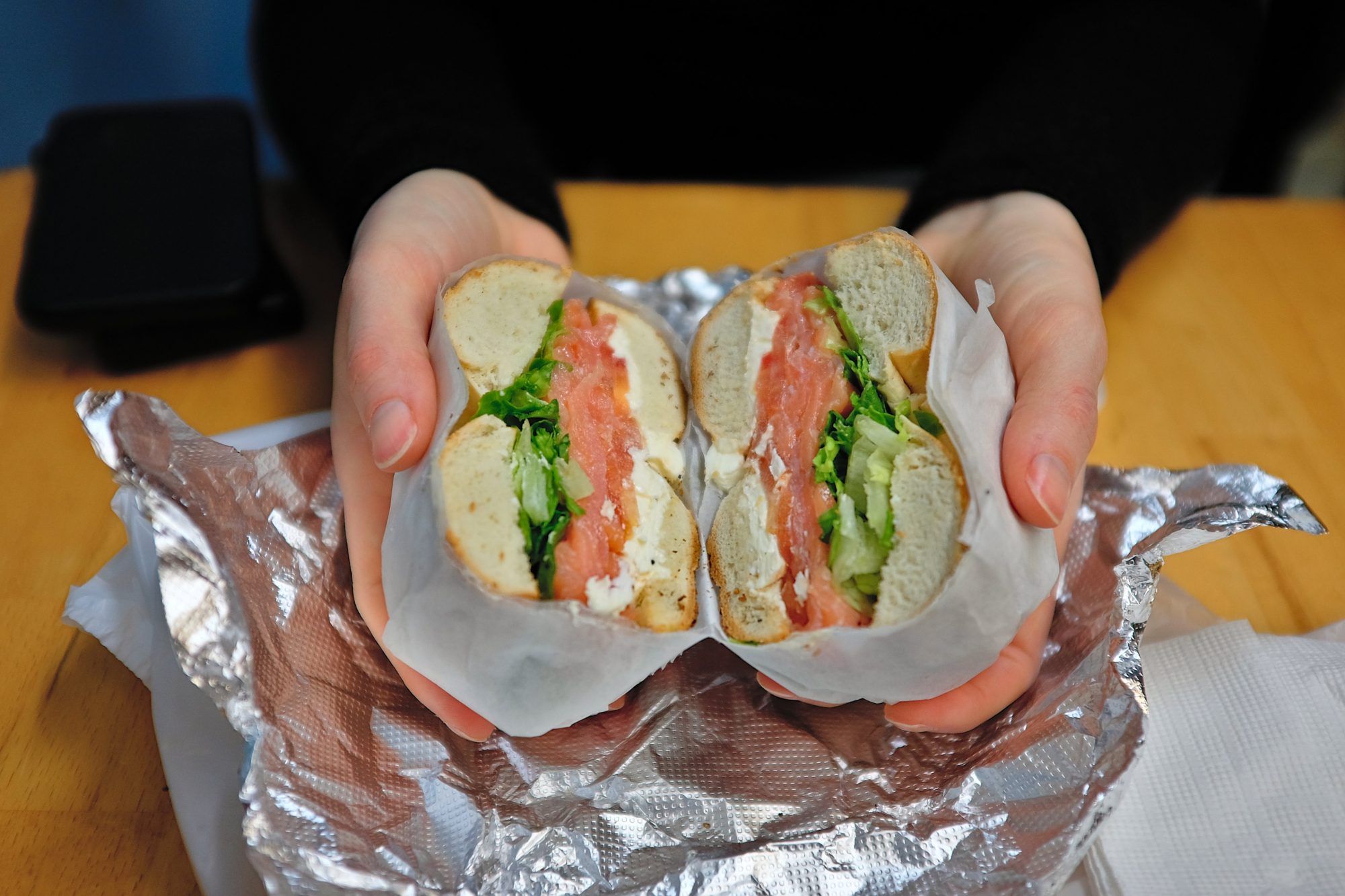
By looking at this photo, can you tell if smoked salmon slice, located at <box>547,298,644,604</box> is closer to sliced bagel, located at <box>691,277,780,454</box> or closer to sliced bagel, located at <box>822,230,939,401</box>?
sliced bagel, located at <box>691,277,780,454</box>

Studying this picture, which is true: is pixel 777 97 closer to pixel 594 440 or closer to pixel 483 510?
pixel 594 440

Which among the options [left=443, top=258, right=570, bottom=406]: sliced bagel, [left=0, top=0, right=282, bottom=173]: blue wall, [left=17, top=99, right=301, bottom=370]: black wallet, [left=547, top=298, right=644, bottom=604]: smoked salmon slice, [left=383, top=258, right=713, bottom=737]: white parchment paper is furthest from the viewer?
[left=0, top=0, right=282, bottom=173]: blue wall

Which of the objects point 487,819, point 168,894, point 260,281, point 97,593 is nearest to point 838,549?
point 487,819

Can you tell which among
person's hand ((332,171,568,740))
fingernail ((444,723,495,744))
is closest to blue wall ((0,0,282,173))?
person's hand ((332,171,568,740))

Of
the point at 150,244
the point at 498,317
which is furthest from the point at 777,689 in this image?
the point at 150,244

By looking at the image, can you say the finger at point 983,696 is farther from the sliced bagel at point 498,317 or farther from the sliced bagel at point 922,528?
the sliced bagel at point 498,317

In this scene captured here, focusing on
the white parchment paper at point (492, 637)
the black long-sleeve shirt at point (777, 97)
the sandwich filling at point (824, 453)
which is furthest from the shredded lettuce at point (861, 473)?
the black long-sleeve shirt at point (777, 97)
